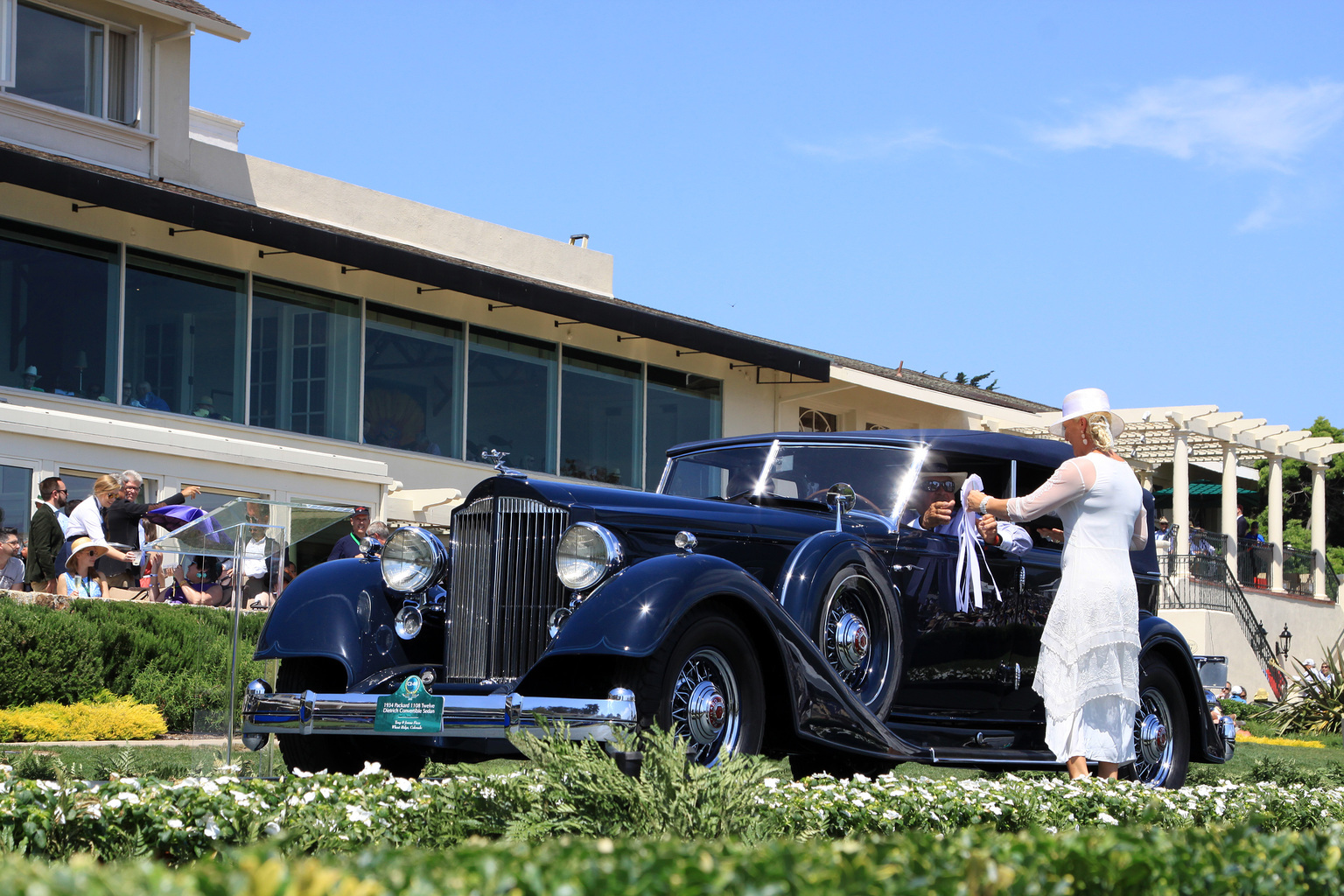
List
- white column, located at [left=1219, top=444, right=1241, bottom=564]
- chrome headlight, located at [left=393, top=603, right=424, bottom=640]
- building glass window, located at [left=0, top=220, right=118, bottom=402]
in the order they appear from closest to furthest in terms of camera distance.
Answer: chrome headlight, located at [left=393, top=603, right=424, bottom=640] → building glass window, located at [left=0, top=220, right=118, bottom=402] → white column, located at [left=1219, top=444, right=1241, bottom=564]

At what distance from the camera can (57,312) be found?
49.8 feet

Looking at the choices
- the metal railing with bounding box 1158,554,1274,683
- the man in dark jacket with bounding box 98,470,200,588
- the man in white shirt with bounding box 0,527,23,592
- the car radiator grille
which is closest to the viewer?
the car radiator grille

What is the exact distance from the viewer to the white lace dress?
5648 mm

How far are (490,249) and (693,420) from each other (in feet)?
14.0

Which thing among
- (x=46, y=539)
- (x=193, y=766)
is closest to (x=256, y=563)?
(x=193, y=766)

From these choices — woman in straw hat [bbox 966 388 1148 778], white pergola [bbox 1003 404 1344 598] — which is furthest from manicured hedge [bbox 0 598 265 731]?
white pergola [bbox 1003 404 1344 598]

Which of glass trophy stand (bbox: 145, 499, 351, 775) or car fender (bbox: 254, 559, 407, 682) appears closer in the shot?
car fender (bbox: 254, 559, 407, 682)

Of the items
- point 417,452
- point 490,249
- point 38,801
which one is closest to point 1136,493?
point 38,801

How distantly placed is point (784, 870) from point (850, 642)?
13.8ft

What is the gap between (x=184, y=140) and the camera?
17297 mm

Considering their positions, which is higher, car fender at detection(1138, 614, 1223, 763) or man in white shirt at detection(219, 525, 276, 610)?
man in white shirt at detection(219, 525, 276, 610)

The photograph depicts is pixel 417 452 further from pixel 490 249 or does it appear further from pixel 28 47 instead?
pixel 28 47

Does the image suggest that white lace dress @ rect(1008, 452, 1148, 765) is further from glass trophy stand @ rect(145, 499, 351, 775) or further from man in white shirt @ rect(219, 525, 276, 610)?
man in white shirt @ rect(219, 525, 276, 610)

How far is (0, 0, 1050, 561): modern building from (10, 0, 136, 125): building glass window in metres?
0.02
